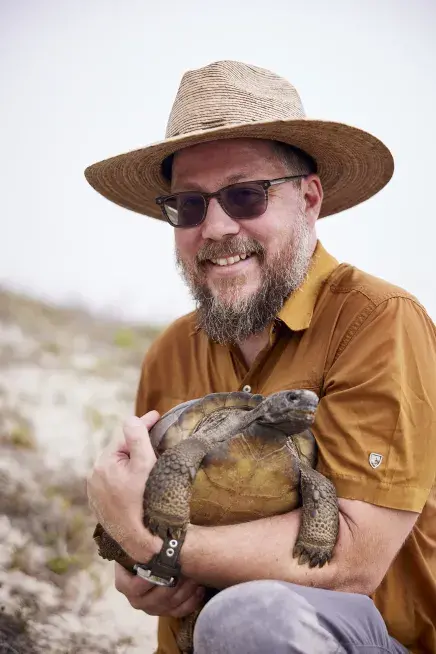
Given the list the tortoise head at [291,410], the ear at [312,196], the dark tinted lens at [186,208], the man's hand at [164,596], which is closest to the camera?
the tortoise head at [291,410]

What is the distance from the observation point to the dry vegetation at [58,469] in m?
3.84

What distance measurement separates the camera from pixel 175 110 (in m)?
3.12

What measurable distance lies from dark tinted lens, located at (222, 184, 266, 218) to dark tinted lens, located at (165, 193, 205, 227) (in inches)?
4.7

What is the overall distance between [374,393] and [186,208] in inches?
45.0

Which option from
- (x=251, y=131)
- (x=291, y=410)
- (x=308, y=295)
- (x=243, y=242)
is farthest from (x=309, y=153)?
(x=291, y=410)

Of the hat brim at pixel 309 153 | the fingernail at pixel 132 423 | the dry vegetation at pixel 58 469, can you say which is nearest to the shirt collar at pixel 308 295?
the hat brim at pixel 309 153

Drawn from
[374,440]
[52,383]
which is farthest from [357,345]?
[52,383]

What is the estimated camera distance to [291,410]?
6.98 ft

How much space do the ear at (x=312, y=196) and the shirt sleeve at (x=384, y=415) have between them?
771 mm

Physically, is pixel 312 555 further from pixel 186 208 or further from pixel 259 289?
pixel 186 208

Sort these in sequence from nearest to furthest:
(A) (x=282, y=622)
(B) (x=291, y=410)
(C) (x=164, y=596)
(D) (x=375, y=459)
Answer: (A) (x=282, y=622) < (B) (x=291, y=410) < (D) (x=375, y=459) < (C) (x=164, y=596)

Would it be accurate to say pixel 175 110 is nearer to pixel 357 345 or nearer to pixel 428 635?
pixel 357 345

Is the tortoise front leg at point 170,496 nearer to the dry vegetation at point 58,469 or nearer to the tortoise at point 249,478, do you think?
the tortoise at point 249,478

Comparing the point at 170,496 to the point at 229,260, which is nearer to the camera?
the point at 170,496
